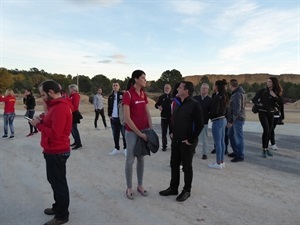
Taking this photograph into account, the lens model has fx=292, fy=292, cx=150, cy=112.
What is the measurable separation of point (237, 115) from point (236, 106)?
205mm

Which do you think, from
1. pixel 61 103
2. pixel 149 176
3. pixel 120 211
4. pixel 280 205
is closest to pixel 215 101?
pixel 149 176

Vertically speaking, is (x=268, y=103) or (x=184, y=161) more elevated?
(x=268, y=103)

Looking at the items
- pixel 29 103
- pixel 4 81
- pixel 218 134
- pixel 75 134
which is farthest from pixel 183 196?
pixel 4 81

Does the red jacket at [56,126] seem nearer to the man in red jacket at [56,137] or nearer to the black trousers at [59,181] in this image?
the man in red jacket at [56,137]

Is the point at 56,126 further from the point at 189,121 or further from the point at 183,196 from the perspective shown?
the point at 183,196

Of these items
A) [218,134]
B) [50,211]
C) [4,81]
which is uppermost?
[4,81]

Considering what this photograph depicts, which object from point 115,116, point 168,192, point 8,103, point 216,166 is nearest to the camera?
point 168,192

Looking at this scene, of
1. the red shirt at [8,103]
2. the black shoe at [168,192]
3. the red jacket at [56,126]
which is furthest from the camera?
the red shirt at [8,103]

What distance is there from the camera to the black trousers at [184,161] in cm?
441

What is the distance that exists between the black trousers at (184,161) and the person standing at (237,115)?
2457mm

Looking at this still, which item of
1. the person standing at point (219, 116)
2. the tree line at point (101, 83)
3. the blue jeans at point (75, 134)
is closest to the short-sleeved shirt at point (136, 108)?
the person standing at point (219, 116)

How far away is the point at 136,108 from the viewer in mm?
4348

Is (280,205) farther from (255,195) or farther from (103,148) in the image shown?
(103,148)

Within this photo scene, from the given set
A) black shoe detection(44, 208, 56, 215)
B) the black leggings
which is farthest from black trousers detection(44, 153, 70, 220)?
the black leggings
